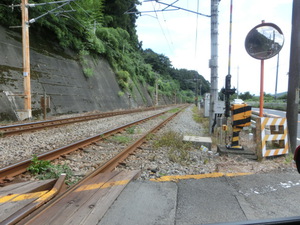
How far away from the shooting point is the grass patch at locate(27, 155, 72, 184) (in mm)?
3312

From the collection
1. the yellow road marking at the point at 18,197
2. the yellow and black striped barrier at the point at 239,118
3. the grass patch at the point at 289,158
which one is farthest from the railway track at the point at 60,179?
the grass patch at the point at 289,158

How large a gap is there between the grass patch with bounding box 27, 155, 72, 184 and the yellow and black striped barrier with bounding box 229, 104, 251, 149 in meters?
3.65

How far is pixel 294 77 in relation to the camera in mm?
4816

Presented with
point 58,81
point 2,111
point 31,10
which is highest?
point 31,10

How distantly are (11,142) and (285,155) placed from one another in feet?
22.3

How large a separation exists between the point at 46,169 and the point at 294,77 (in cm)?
552

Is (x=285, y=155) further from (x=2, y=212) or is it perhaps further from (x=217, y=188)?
(x=2, y=212)

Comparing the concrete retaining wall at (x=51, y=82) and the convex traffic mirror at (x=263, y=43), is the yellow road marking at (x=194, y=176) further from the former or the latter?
the concrete retaining wall at (x=51, y=82)

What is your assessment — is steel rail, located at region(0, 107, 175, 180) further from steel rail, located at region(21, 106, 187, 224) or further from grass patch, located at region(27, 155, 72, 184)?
steel rail, located at region(21, 106, 187, 224)

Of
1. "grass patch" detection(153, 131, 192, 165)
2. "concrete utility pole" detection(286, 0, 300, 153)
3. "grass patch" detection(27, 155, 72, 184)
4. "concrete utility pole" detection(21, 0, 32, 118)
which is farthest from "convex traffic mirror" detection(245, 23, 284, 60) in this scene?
"concrete utility pole" detection(21, 0, 32, 118)

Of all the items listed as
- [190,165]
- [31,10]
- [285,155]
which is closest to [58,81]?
[31,10]

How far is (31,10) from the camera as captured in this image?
13.5 meters

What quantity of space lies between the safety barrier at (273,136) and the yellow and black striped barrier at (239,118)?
490 mm

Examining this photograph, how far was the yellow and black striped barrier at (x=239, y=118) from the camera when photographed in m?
5.02
